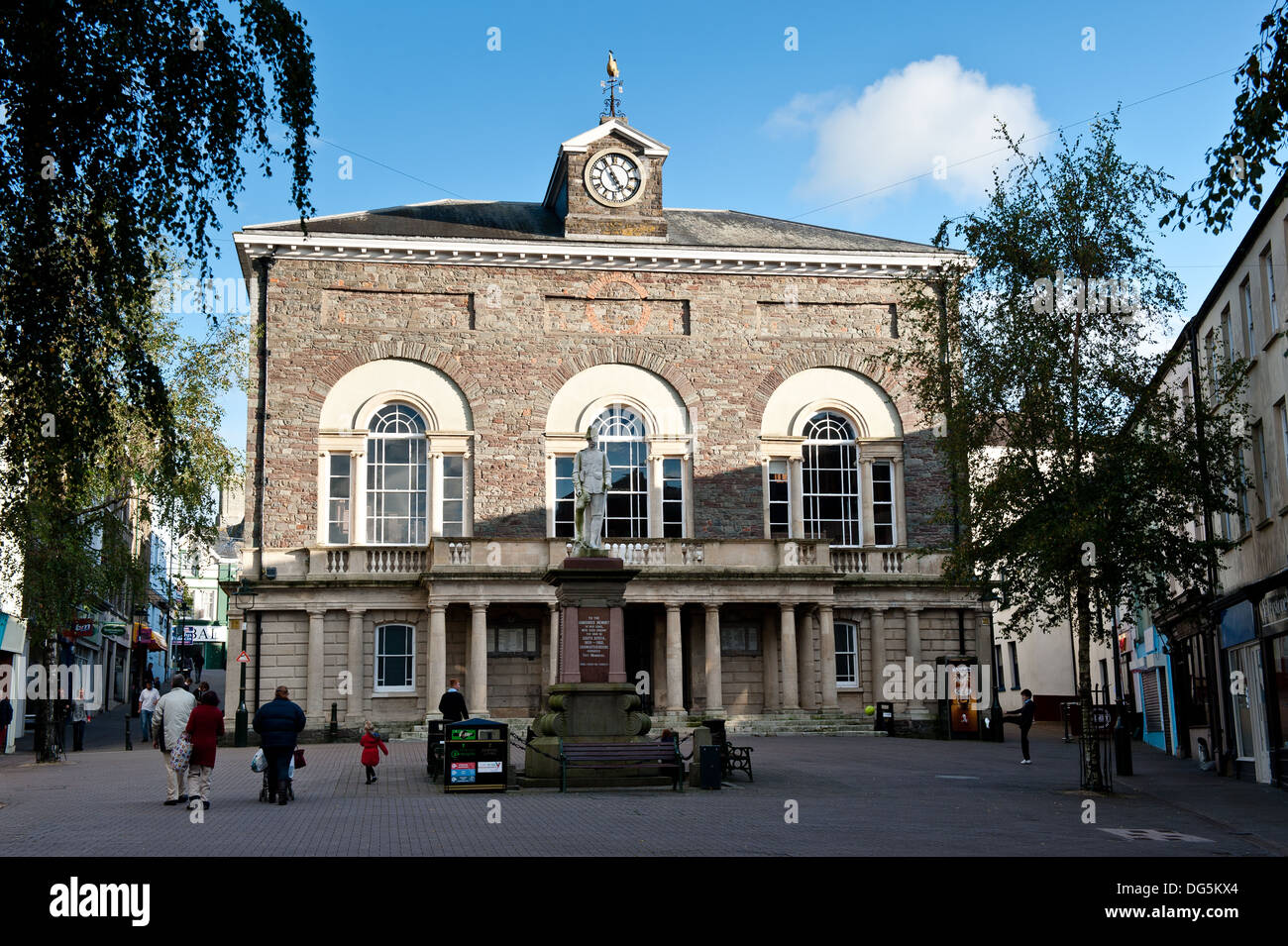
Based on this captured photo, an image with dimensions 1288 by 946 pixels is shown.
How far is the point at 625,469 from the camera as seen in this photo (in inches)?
1544

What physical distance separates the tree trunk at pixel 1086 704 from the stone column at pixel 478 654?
17.7 meters

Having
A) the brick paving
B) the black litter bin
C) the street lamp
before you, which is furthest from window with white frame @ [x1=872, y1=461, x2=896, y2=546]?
the black litter bin

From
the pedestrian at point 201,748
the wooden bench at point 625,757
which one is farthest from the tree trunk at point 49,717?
the wooden bench at point 625,757

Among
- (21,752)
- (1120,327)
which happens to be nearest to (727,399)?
(1120,327)

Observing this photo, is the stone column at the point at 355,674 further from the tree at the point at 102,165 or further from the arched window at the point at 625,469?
the tree at the point at 102,165

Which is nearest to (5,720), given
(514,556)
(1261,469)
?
(514,556)

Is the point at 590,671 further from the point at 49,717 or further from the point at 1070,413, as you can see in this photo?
the point at 49,717

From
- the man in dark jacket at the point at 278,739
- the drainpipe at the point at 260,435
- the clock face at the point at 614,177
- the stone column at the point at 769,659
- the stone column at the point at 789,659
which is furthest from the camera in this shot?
the clock face at the point at 614,177

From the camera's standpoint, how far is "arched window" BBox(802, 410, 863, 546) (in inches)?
1576

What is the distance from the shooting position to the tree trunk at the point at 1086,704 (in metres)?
20.4

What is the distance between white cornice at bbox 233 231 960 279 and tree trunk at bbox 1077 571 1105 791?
760 inches

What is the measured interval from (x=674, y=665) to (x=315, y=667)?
9.81m

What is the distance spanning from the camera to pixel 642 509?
39.1m

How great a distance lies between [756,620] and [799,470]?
16.0ft
